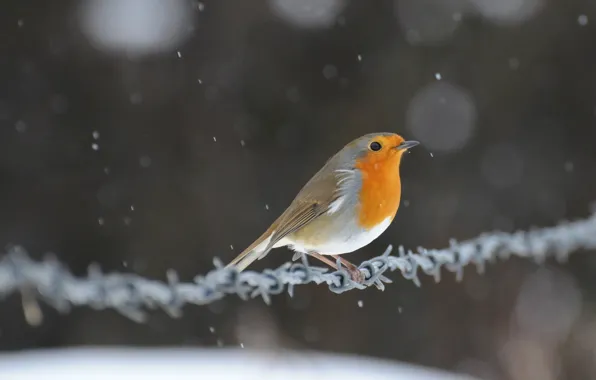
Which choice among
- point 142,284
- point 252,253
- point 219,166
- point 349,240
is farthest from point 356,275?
point 219,166

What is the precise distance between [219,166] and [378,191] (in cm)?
440

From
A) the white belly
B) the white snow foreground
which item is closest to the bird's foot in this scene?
the white belly

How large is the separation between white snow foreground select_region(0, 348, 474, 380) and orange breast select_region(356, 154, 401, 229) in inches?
91.1

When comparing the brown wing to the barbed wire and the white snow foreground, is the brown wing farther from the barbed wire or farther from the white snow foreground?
the white snow foreground

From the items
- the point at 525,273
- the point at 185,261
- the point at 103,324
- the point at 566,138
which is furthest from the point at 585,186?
the point at 103,324

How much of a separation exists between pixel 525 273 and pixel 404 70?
2.18m

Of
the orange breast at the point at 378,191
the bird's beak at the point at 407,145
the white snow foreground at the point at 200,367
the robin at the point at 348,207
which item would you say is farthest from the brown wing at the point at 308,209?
the white snow foreground at the point at 200,367

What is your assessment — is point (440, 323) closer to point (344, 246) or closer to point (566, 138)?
point (566, 138)

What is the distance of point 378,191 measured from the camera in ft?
7.23

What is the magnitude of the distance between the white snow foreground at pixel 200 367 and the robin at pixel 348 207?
7.06 feet

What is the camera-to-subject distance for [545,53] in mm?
7129

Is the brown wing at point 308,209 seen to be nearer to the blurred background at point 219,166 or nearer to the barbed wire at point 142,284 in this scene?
the barbed wire at point 142,284

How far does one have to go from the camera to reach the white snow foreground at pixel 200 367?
4562 millimetres

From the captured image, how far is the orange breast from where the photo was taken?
7.13 ft
